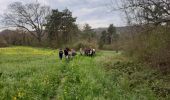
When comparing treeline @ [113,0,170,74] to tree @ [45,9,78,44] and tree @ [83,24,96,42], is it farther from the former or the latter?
tree @ [83,24,96,42]

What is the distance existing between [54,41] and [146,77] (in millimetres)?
72066

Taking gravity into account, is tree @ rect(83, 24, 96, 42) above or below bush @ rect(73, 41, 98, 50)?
above

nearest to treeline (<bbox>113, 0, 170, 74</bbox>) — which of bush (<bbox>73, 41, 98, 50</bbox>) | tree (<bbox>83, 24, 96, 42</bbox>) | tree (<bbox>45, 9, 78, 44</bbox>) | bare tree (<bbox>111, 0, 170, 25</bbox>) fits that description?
bare tree (<bbox>111, 0, 170, 25</bbox>)

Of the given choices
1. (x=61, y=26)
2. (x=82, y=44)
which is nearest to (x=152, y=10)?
(x=82, y=44)

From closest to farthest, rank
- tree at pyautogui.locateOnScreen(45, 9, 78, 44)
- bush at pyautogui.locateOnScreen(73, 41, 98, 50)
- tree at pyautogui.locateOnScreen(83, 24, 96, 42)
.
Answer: bush at pyautogui.locateOnScreen(73, 41, 98, 50) < tree at pyautogui.locateOnScreen(45, 9, 78, 44) < tree at pyautogui.locateOnScreen(83, 24, 96, 42)

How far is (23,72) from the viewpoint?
23.8 meters

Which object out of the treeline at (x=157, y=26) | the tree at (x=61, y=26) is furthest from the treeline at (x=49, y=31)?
the treeline at (x=157, y=26)

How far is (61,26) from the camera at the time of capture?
89438mm

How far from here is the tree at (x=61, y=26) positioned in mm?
89125

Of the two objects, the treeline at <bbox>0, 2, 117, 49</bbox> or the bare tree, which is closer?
the bare tree

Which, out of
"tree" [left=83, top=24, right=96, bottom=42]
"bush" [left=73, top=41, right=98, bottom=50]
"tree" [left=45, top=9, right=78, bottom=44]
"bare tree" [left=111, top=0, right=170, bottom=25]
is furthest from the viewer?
"tree" [left=83, top=24, right=96, bottom=42]

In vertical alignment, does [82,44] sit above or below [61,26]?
below

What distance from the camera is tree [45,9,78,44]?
89125 mm

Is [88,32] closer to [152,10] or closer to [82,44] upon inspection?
[82,44]
